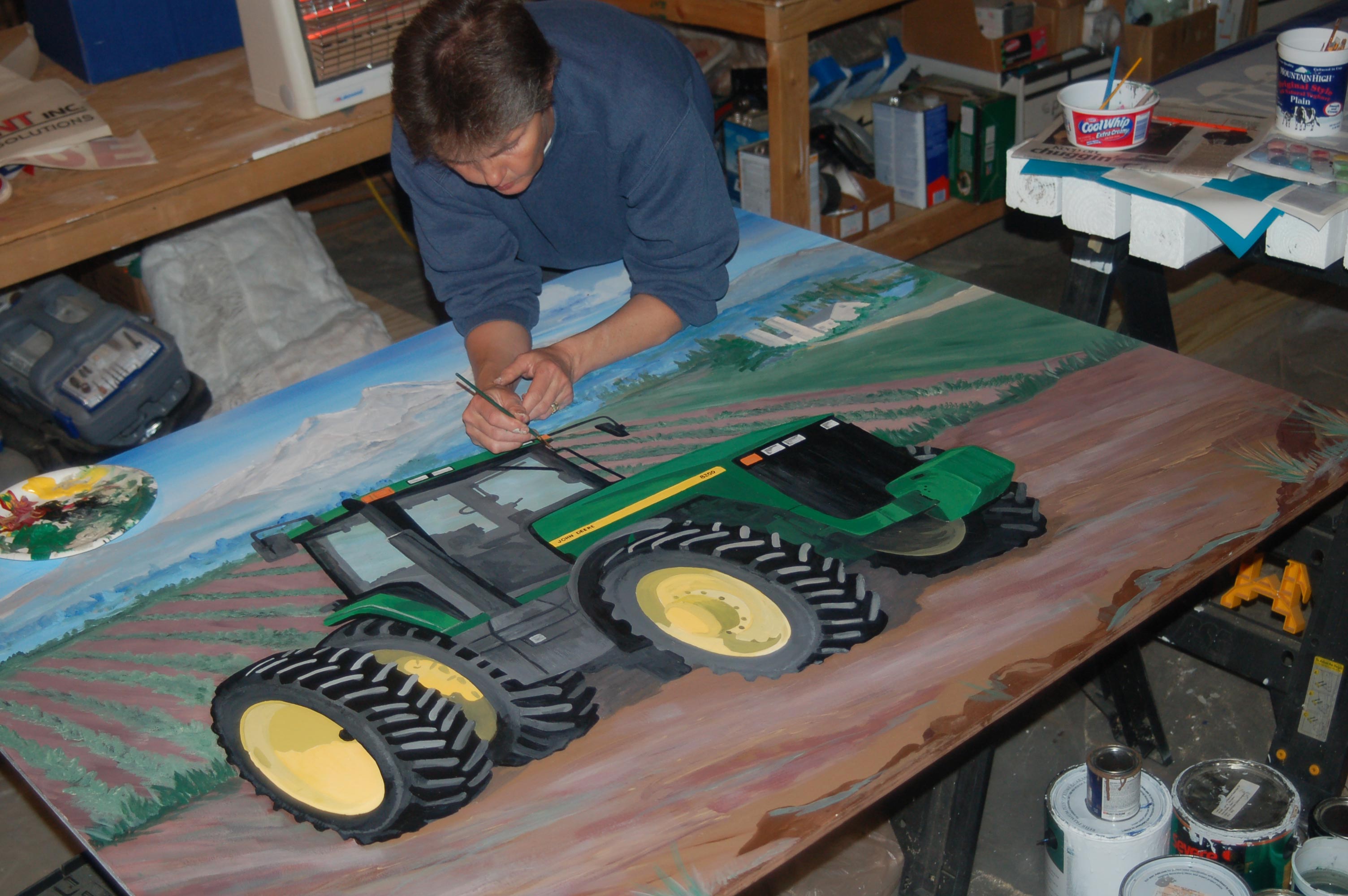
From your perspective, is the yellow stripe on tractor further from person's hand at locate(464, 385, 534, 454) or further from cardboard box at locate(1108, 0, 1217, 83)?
cardboard box at locate(1108, 0, 1217, 83)

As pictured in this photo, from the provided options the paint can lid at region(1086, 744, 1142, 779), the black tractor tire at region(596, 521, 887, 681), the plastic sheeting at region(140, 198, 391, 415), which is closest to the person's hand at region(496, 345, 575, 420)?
the black tractor tire at region(596, 521, 887, 681)

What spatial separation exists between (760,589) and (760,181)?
2007 millimetres

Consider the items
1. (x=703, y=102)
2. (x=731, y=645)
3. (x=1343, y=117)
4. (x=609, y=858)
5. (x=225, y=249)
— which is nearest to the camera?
(x=609, y=858)

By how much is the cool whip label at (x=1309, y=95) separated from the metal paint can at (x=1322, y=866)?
96 centimetres

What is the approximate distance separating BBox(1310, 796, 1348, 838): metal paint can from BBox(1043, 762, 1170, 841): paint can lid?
174 mm

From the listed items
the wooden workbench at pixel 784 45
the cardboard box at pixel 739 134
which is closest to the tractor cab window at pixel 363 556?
the wooden workbench at pixel 784 45

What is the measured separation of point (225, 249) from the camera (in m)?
2.76

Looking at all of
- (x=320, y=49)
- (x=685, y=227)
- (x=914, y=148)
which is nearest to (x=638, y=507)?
(x=685, y=227)

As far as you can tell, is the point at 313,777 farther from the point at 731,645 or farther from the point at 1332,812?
the point at 1332,812

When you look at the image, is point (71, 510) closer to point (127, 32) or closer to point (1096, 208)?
point (1096, 208)

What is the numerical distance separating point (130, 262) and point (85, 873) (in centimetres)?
160

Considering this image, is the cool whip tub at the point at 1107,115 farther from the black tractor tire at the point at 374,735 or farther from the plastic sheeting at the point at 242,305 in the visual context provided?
the plastic sheeting at the point at 242,305

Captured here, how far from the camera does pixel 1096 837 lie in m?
1.34

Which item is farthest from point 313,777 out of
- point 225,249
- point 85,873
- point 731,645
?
point 225,249
